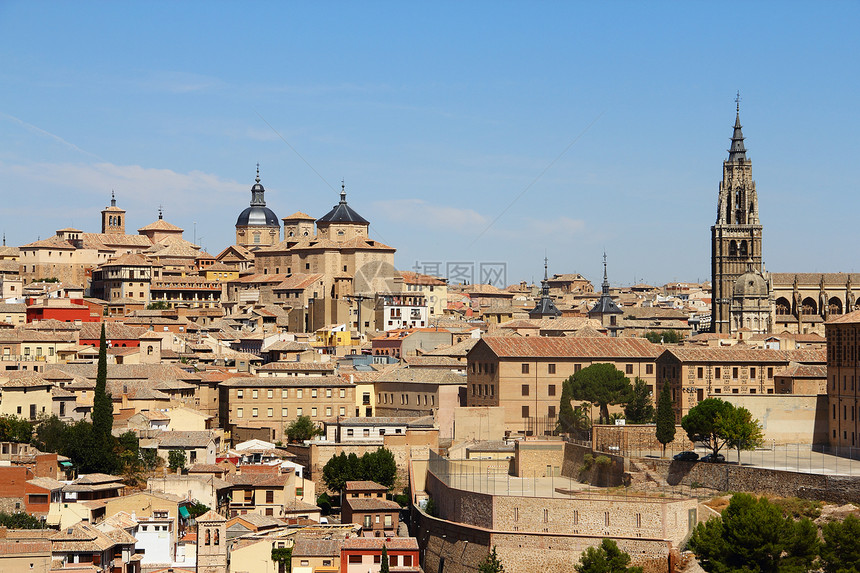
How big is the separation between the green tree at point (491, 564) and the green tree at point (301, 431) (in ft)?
67.1

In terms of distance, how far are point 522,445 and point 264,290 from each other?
5993 cm

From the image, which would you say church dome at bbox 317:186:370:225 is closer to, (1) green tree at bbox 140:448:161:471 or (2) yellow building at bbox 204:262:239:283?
(2) yellow building at bbox 204:262:239:283

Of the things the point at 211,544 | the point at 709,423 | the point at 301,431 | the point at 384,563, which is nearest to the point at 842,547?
the point at 709,423

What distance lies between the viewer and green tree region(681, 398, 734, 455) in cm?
5050

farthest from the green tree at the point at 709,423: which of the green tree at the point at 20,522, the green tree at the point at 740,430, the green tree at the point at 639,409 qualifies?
the green tree at the point at 20,522

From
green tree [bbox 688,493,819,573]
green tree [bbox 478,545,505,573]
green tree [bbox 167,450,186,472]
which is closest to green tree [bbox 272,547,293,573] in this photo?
green tree [bbox 478,545,505,573]

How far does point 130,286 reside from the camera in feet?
360

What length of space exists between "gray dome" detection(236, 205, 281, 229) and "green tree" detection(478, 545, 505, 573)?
105m

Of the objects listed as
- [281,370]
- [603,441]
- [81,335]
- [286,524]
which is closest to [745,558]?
[603,441]

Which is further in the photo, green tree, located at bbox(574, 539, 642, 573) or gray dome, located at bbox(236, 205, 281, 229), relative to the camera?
gray dome, located at bbox(236, 205, 281, 229)

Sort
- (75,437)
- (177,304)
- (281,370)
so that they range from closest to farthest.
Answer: (75,437) → (281,370) → (177,304)

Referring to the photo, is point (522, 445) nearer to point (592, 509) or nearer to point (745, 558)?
point (592, 509)

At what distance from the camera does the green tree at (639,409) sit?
64.4 meters

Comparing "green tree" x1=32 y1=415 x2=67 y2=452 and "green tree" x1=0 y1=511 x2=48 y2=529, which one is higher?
"green tree" x1=32 y1=415 x2=67 y2=452
